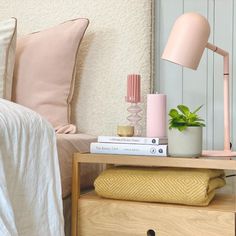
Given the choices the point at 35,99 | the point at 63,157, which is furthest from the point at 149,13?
the point at 63,157

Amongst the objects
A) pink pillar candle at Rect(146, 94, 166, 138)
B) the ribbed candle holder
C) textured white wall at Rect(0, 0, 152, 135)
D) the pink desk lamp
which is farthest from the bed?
the pink desk lamp

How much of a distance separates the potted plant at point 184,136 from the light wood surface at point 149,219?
16cm

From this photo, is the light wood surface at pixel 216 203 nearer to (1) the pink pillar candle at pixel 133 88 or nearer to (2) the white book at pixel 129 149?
(2) the white book at pixel 129 149

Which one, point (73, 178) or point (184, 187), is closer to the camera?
point (184, 187)

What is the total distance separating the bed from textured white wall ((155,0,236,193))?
7cm

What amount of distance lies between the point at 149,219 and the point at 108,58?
0.79 meters

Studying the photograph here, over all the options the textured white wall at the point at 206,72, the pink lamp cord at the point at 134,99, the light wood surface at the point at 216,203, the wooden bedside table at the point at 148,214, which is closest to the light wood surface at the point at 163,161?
the wooden bedside table at the point at 148,214

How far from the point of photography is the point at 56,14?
211 centimetres

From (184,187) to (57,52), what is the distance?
2.64ft

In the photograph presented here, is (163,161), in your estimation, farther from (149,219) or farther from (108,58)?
(108,58)

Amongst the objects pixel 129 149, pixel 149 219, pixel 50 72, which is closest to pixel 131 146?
pixel 129 149

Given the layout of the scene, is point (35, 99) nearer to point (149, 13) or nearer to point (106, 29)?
point (106, 29)

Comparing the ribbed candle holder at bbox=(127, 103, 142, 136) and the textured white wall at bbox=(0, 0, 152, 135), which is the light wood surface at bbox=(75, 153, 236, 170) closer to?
the ribbed candle holder at bbox=(127, 103, 142, 136)

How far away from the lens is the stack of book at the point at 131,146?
149 cm
